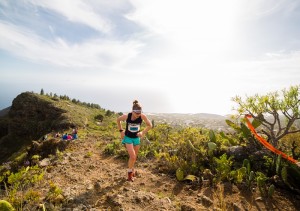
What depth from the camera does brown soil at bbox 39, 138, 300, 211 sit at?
511cm

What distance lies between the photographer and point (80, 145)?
12.9 metres

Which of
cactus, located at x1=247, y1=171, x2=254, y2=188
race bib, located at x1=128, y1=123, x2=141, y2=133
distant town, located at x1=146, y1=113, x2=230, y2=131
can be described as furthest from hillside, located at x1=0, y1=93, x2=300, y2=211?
distant town, located at x1=146, y1=113, x2=230, y2=131

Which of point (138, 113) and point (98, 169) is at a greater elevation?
point (138, 113)

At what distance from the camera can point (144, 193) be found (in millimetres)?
5641

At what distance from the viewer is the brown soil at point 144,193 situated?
5.11m

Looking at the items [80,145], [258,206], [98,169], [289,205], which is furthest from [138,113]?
[80,145]

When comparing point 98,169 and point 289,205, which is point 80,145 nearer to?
point 98,169

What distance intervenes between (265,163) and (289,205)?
5.46 feet

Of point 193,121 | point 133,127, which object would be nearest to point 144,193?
point 133,127

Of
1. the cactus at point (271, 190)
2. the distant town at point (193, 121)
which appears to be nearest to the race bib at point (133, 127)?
the cactus at point (271, 190)

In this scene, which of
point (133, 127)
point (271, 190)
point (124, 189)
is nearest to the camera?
point (271, 190)

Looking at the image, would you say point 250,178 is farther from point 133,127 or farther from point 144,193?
point 133,127

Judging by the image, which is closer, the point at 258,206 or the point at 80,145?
the point at 258,206

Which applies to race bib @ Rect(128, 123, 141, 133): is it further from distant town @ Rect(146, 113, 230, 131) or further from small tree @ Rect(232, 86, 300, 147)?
distant town @ Rect(146, 113, 230, 131)
